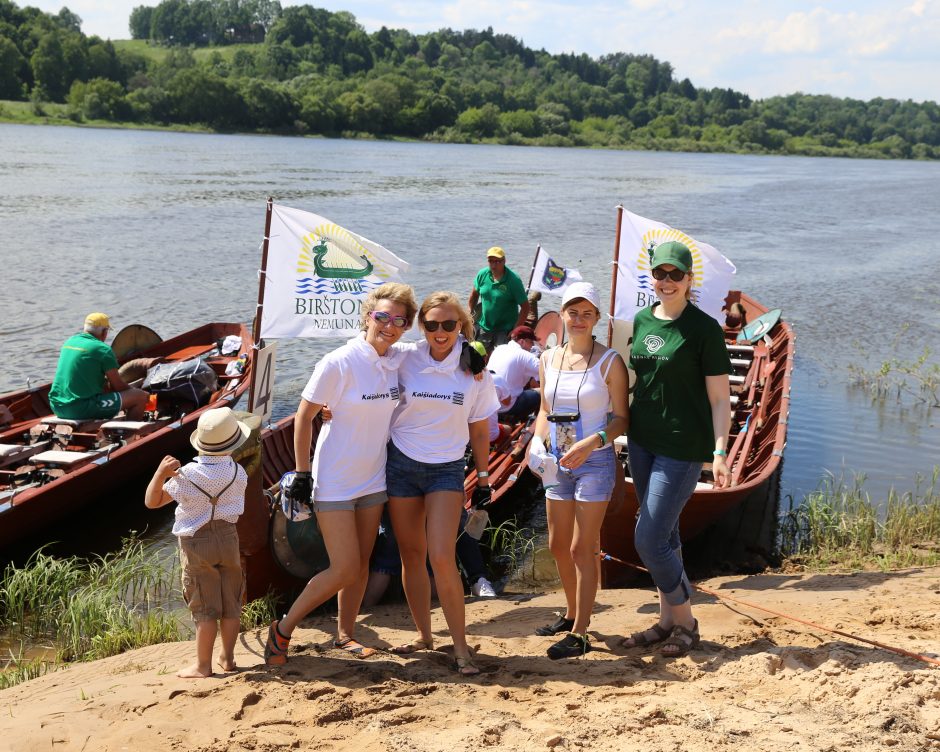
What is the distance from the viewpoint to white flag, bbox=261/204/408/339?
9047 millimetres

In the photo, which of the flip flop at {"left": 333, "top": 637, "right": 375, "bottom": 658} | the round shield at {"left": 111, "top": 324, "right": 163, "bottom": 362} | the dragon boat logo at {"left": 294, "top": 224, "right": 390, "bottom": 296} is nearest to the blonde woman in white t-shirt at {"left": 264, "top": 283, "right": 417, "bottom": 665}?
the flip flop at {"left": 333, "top": 637, "right": 375, "bottom": 658}

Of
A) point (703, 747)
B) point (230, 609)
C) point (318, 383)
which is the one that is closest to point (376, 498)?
point (318, 383)

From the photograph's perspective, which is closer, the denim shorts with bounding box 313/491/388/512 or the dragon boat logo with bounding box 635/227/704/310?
the denim shorts with bounding box 313/491/388/512

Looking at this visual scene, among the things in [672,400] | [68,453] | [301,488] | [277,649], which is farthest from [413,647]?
[68,453]

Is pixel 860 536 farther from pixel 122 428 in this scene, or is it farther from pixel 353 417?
pixel 122 428

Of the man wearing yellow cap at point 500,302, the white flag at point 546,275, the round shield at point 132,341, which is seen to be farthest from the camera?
the white flag at point 546,275

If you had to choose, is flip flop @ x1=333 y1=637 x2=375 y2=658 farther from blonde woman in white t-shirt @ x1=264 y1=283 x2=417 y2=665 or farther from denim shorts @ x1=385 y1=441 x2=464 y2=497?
denim shorts @ x1=385 y1=441 x2=464 y2=497

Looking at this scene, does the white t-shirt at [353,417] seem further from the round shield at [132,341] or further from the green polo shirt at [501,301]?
the round shield at [132,341]

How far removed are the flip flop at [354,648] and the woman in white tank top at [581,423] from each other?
1.05 m

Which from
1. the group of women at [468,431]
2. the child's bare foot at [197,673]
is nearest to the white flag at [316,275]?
the group of women at [468,431]

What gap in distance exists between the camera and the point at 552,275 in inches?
612

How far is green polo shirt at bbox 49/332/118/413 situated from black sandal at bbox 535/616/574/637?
20.9ft

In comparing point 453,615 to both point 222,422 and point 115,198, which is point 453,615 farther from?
point 115,198

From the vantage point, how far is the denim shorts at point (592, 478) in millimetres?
5441
